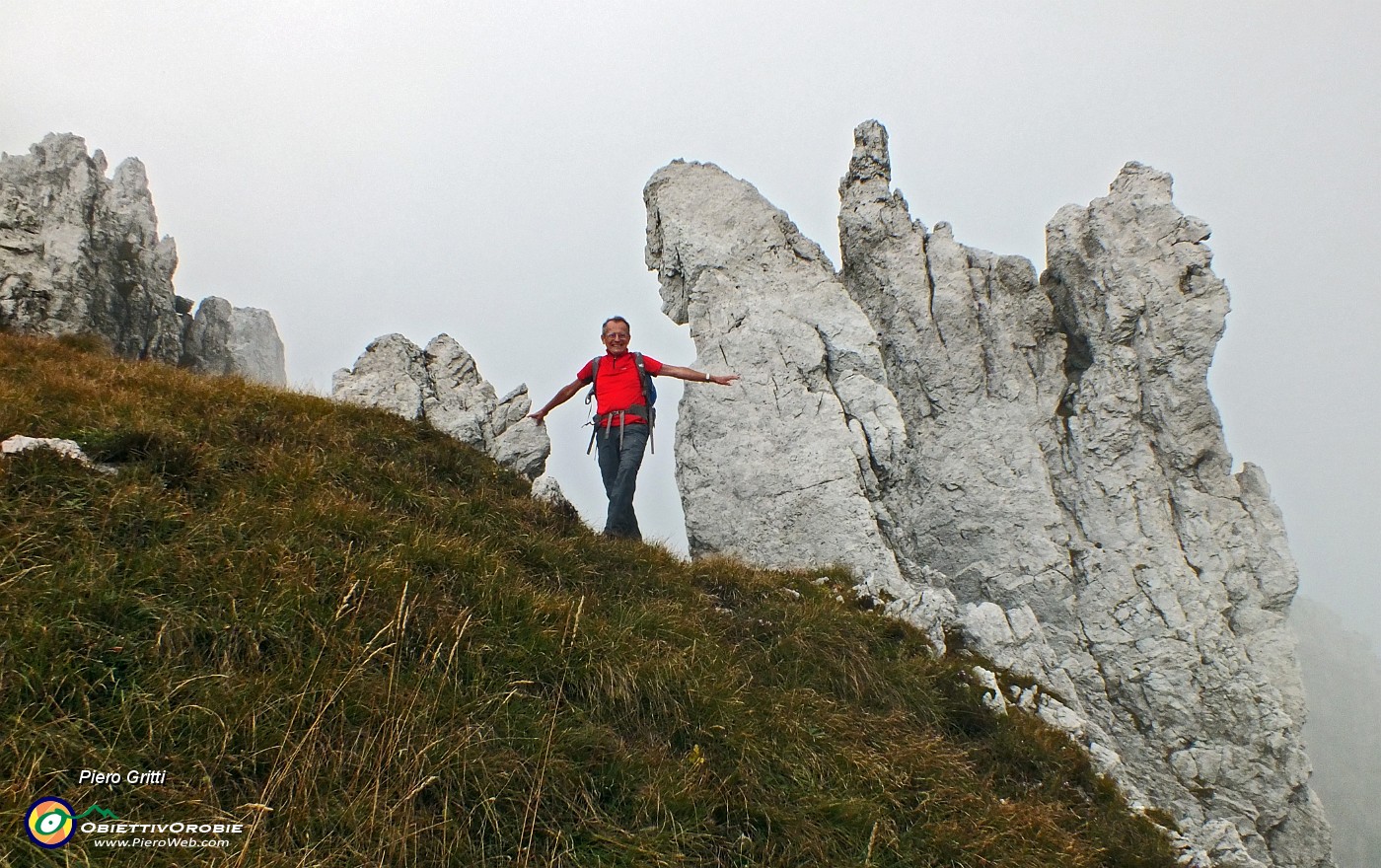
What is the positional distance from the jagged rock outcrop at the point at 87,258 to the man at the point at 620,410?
10.9 metres

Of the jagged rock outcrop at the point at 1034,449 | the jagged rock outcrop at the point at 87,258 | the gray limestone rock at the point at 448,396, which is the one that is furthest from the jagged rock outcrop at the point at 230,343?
the jagged rock outcrop at the point at 1034,449

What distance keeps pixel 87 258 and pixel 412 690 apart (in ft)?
64.2

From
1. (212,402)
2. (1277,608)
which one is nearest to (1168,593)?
(1277,608)

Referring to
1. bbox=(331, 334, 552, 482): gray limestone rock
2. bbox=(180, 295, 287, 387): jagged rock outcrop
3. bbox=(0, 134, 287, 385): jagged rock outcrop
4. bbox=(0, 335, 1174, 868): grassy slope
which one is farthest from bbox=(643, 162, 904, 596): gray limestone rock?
bbox=(0, 134, 287, 385): jagged rock outcrop

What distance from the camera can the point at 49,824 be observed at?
3.47 meters

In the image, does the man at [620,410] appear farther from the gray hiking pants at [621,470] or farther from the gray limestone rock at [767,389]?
the gray limestone rock at [767,389]

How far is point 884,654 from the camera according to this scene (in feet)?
30.3

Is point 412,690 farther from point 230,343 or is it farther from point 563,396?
point 230,343

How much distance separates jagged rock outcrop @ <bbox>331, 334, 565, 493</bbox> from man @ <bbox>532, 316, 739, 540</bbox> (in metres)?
2.94

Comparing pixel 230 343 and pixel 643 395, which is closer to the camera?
pixel 643 395

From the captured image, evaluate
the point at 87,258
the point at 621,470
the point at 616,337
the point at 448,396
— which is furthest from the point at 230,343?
the point at 621,470

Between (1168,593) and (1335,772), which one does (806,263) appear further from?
(1335,772)

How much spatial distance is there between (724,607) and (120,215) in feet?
74.2

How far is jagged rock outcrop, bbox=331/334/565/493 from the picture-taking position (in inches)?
558
